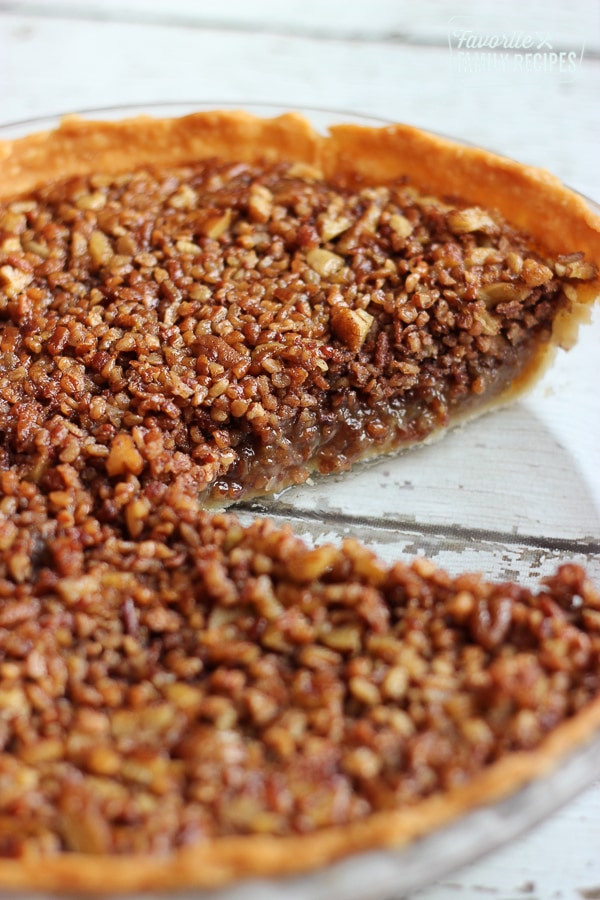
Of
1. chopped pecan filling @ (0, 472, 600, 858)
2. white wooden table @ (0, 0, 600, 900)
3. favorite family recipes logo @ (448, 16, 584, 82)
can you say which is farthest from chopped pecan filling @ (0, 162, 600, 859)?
favorite family recipes logo @ (448, 16, 584, 82)

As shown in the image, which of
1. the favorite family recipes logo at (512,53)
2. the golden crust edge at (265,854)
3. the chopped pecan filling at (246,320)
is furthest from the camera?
the favorite family recipes logo at (512,53)

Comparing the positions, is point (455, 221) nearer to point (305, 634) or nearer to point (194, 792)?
point (305, 634)

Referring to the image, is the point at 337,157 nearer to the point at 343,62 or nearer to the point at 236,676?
the point at 343,62

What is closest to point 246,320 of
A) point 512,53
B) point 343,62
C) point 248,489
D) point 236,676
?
point 248,489

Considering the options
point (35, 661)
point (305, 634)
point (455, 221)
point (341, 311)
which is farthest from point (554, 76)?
point (35, 661)

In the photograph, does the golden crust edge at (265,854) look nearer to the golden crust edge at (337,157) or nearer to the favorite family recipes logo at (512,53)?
the golden crust edge at (337,157)

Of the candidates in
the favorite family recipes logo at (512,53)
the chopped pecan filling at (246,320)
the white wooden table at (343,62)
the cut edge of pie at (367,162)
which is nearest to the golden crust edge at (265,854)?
the chopped pecan filling at (246,320)
